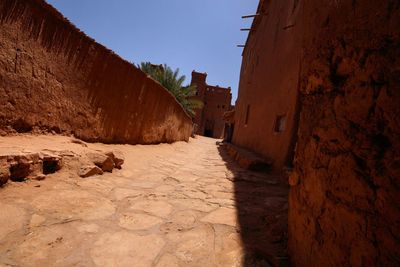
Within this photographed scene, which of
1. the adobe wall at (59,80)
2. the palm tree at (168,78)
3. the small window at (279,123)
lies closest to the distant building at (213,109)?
the palm tree at (168,78)

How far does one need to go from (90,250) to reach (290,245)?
4.70ft

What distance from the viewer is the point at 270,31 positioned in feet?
27.3

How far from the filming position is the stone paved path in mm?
1566

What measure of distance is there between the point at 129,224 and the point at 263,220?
4.36 ft

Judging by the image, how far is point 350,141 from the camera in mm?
1205

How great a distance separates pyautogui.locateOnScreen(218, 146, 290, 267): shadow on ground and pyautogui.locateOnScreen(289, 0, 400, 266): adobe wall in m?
0.19

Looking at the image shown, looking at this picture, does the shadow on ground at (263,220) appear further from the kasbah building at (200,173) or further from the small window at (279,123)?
the small window at (279,123)

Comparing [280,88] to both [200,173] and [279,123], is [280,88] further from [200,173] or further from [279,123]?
[200,173]

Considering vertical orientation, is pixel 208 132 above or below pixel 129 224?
above

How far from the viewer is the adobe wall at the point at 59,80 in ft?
8.60

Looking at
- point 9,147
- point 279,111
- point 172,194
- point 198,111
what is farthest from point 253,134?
point 198,111

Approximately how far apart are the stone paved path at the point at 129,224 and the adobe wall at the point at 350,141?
0.51 meters

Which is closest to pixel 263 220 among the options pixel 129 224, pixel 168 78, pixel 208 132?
pixel 129 224

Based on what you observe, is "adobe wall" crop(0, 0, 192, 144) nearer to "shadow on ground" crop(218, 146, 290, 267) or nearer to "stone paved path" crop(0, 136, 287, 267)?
"stone paved path" crop(0, 136, 287, 267)
